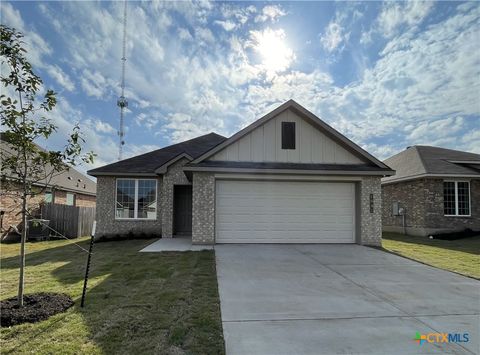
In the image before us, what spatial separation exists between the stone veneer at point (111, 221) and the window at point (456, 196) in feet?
52.1

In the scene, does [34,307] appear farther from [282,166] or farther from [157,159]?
[157,159]

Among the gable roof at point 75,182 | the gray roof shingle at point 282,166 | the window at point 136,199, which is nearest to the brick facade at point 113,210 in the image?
the window at point 136,199

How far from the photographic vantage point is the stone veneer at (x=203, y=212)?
11.2 m

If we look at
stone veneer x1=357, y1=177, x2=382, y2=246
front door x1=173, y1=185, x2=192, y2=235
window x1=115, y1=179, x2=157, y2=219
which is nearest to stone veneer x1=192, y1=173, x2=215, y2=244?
front door x1=173, y1=185, x2=192, y2=235

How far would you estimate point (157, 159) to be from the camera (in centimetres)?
1625

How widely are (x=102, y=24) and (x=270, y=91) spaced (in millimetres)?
8027


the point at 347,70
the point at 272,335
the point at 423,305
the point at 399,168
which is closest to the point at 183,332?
the point at 272,335

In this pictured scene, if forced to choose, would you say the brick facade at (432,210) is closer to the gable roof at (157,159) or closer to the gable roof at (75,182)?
the gable roof at (157,159)

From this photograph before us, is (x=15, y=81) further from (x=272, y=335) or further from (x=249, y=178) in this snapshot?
(x=249, y=178)

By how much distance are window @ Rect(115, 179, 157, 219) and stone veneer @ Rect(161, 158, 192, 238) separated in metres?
0.92

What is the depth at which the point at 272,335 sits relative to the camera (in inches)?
154

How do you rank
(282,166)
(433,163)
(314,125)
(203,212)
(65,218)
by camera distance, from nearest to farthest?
1. (203,212)
2. (282,166)
3. (314,125)
4. (65,218)
5. (433,163)

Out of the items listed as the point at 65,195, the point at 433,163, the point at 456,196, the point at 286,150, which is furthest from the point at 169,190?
the point at 456,196

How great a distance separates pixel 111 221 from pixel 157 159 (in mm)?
3986
